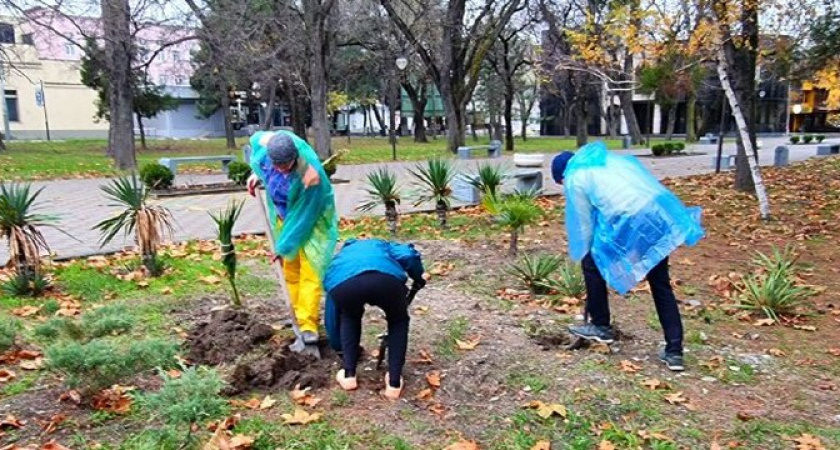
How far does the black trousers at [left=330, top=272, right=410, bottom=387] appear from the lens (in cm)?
354

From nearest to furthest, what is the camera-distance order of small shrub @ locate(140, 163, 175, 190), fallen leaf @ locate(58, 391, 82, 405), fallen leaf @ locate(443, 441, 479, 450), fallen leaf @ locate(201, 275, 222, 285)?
fallen leaf @ locate(443, 441, 479, 450)
fallen leaf @ locate(58, 391, 82, 405)
fallen leaf @ locate(201, 275, 222, 285)
small shrub @ locate(140, 163, 175, 190)

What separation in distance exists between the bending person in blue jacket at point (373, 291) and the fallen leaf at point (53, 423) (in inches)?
54.9

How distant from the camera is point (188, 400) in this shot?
3.23 metres

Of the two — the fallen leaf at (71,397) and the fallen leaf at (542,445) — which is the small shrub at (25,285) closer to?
the fallen leaf at (71,397)

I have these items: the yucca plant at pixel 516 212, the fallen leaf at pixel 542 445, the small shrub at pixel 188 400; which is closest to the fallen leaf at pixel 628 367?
the fallen leaf at pixel 542 445

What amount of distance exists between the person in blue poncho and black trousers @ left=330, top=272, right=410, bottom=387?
124 cm

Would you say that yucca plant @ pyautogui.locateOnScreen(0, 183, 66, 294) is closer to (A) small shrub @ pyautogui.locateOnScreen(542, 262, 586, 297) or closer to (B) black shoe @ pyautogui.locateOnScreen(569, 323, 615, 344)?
(A) small shrub @ pyautogui.locateOnScreen(542, 262, 586, 297)

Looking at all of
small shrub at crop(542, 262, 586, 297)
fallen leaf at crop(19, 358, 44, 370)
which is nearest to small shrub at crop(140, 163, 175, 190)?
fallen leaf at crop(19, 358, 44, 370)

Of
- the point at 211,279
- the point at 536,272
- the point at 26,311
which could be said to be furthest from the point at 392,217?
the point at 26,311

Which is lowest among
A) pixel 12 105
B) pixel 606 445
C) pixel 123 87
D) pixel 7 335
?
pixel 606 445

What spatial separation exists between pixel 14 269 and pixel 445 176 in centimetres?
484

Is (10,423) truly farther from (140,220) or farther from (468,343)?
(140,220)

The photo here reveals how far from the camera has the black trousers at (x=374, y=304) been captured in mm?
3535

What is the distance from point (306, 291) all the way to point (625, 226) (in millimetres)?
1941
